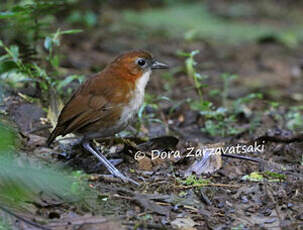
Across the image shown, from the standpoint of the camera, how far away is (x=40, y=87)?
5523mm

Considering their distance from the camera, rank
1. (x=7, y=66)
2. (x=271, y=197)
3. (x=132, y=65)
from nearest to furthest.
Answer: (x=271, y=197)
(x=132, y=65)
(x=7, y=66)

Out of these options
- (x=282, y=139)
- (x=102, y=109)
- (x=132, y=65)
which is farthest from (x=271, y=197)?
(x=132, y=65)

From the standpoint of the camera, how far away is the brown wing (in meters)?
4.19

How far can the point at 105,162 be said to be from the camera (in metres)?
4.24

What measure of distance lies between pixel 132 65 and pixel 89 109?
2.01 ft

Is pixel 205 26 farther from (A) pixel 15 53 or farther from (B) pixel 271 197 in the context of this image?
(B) pixel 271 197

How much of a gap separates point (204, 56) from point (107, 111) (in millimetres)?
5519

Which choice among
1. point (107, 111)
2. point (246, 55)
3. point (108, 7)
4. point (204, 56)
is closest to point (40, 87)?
point (107, 111)

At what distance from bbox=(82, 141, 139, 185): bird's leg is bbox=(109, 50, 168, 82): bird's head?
0.69m

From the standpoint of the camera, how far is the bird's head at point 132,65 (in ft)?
14.6

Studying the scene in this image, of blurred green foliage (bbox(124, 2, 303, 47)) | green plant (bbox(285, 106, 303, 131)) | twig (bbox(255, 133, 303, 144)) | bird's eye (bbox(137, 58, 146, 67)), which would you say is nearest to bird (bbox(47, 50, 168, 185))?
bird's eye (bbox(137, 58, 146, 67))

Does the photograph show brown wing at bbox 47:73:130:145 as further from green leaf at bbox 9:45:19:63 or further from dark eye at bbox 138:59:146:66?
green leaf at bbox 9:45:19:63

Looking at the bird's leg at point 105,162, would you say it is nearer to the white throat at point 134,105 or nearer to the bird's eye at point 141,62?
the white throat at point 134,105

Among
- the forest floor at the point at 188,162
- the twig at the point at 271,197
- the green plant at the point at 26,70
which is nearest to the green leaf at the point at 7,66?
the green plant at the point at 26,70
